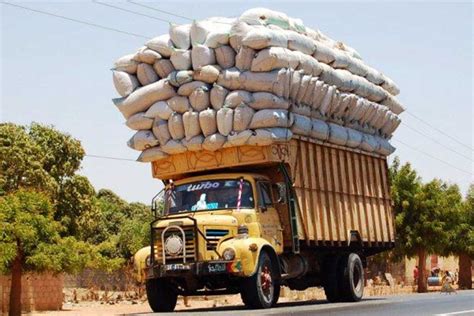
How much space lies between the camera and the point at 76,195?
53.3 meters

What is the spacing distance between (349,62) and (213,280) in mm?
7384

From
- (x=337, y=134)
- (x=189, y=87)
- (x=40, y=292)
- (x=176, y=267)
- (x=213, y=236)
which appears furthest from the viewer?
(x=40, y=292)

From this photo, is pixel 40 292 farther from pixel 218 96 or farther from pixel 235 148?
pixel 218 96

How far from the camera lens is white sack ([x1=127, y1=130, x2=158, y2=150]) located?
21.7 metres

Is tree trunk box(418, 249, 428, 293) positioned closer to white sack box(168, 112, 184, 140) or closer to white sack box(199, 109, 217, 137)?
white sack box(168, 112, 184, 140)

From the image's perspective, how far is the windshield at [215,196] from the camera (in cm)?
2069

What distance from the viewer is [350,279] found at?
24500mm

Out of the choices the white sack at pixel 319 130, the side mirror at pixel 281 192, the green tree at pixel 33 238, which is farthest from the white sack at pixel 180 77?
the green tree at pixel 33 238

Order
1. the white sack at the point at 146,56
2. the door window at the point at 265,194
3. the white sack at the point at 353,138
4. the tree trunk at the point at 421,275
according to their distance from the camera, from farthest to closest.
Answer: the tree trunk at the point at 421,275 → the white sack at the point at 353,138 → the white sack at the point at 146,56 → the door window at the point at 265,194

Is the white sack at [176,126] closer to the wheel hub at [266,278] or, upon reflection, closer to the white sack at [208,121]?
the white sack at [208,121]

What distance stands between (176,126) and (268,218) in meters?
2.80

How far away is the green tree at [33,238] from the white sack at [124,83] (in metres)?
4.43

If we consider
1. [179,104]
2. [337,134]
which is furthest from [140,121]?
[337,134]

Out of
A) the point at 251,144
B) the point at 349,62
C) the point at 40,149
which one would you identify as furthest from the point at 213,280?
the point at 40,149
